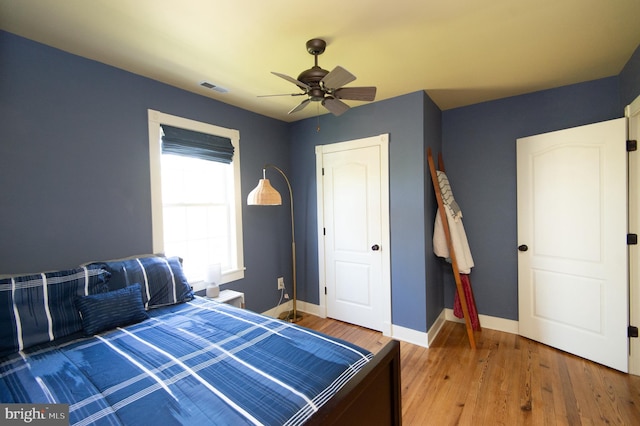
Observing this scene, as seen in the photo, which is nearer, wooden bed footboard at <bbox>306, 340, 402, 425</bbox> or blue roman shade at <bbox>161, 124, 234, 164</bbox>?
wooden bed footboard at <bbox>306, 340, 402, 425</bbox>

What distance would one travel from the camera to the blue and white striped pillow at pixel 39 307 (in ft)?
4.92

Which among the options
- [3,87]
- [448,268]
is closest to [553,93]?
[448,268]

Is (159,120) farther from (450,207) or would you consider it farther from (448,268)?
(448,268)

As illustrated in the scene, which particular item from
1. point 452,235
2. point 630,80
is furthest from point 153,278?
point 630,80

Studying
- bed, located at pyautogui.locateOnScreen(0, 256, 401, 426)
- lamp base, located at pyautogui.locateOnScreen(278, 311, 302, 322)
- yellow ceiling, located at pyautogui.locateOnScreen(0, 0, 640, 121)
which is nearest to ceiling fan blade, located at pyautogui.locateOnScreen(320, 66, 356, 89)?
yellow ceiling, located at pyautogui.locateOnScreen(0, 0, 640, 121)

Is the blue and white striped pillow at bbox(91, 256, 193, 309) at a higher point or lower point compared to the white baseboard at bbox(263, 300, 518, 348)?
higher

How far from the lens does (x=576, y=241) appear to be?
254 centimetres

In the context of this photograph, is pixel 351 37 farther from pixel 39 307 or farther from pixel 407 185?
pixel 39 307

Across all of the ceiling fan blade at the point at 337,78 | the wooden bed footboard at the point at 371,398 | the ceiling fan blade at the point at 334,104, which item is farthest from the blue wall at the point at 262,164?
the wooden bed footboard at the point at 371,398

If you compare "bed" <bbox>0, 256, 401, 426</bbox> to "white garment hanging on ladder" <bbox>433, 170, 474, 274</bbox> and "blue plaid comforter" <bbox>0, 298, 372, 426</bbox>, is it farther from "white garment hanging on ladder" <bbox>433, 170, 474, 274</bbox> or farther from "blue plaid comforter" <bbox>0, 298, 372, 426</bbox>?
"white garment hanging on ladder" <bbox>433, 170, 474, 274</bbox>

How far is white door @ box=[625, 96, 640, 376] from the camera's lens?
7.27 ft

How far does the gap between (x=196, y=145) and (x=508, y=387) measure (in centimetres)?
346

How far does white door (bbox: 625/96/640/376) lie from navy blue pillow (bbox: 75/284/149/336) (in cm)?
382

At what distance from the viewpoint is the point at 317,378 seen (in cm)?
119
